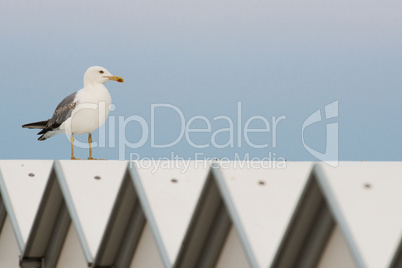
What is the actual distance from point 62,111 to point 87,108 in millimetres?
523

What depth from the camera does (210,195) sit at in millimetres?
4691

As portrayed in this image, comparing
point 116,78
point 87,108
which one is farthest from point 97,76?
point 87,108

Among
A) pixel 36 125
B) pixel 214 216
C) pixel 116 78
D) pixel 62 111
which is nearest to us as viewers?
pixel 214 216

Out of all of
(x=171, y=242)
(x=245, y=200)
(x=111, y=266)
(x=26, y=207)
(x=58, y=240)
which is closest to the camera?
(x=245, y=200)

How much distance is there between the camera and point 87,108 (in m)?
12.8

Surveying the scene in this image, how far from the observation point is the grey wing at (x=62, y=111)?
12.8 m

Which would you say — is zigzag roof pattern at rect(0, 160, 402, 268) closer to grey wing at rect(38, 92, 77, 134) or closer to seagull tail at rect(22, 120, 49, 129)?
grey wing at rect(38, 92, 77, 134)

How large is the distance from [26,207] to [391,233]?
4.35 m

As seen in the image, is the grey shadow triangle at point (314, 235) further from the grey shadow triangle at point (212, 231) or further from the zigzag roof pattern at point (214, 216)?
the grey shadow triangle at point (212, 231)

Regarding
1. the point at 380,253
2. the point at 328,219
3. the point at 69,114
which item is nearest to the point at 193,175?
the point at 328,219

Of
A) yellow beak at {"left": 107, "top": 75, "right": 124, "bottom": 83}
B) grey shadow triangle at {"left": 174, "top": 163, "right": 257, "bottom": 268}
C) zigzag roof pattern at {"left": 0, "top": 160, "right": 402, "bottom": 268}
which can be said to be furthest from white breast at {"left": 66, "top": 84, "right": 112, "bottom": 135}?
grey shadow triangle at {"left": 174, "top": 163, "right": 257, "bottom": 268}

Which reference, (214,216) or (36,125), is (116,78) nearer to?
(36,125)

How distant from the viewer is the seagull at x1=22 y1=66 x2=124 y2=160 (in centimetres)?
1275

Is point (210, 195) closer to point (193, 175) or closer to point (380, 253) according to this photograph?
point (193, 175)
